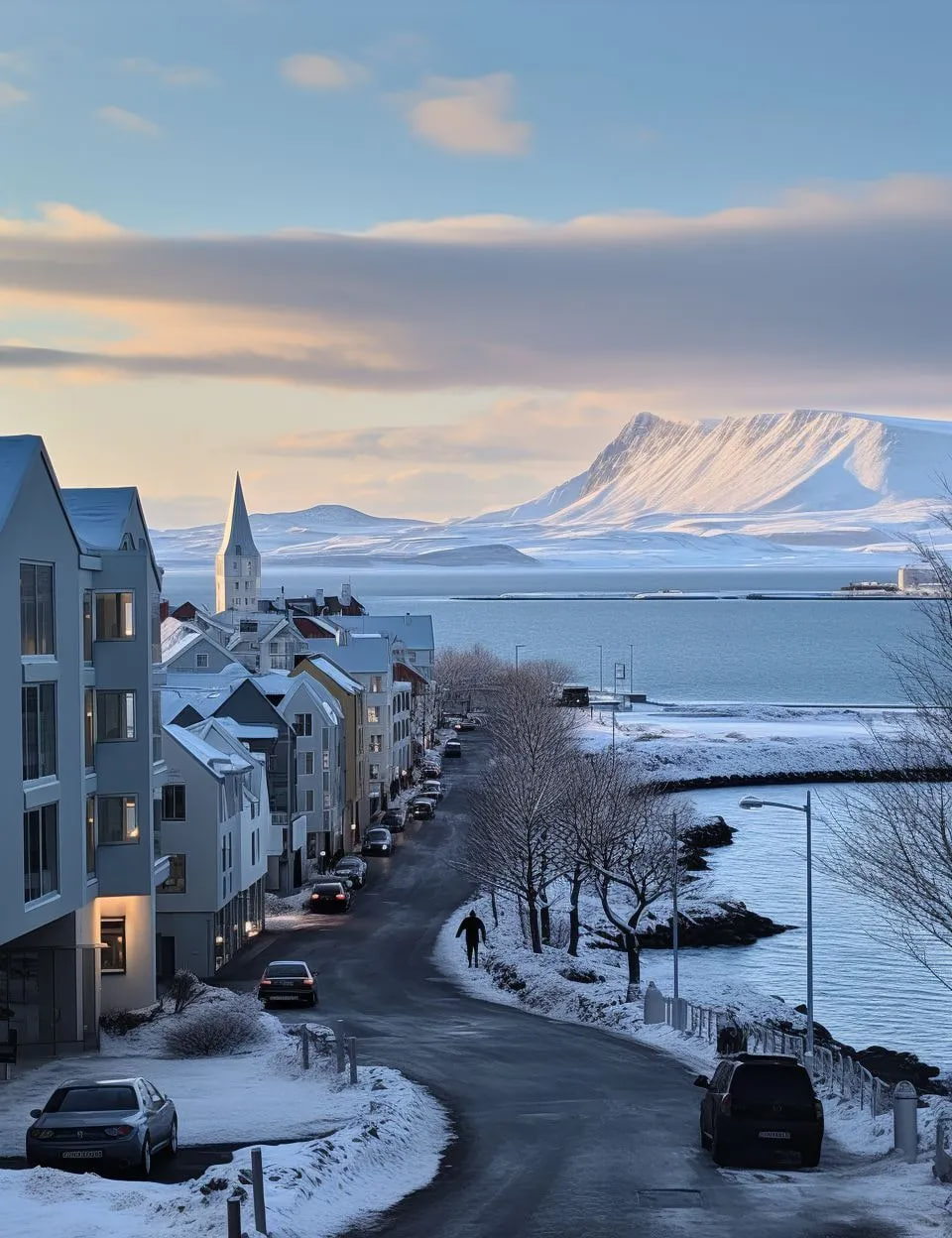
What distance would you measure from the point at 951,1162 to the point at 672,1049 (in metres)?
19.3

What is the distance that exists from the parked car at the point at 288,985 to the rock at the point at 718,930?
93.4 feet

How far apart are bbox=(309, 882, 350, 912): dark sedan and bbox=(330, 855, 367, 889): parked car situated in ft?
21.8

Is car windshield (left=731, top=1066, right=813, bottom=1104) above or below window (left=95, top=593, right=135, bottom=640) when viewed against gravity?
below

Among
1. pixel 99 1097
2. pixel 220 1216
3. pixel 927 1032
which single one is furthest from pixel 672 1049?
pixel 220 1216

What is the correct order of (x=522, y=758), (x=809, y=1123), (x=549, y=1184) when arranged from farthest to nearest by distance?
(x=522, y=758) → (x=809, y=1123) → (x=549, y=1184)

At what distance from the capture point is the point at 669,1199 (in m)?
21.3

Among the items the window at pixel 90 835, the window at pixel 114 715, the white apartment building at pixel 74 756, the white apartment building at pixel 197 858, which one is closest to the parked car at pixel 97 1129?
the white apartment building at pixel 74 756

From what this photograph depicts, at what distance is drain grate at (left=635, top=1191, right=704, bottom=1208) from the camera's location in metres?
20.9

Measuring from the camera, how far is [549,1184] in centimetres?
2219

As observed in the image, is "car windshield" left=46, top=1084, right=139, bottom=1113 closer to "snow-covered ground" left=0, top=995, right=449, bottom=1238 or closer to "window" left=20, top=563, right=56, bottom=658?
"snow-covered ground" left=0, top=995, right=449, bottom=1238

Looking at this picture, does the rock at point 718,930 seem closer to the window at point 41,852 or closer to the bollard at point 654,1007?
the bollard at point 654,1007

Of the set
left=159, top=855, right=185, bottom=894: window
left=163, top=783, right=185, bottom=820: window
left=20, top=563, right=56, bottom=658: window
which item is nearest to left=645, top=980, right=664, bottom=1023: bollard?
left=159, top=855, right=185, bottom=894: window

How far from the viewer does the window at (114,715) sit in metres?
40.8

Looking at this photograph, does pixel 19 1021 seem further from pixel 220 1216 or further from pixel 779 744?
pixel 779 744
